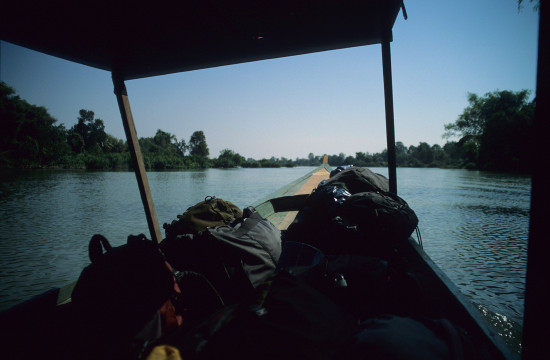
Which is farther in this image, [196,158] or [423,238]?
[196,158]

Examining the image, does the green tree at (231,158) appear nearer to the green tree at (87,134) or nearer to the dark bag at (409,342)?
the green tree at (87,134)

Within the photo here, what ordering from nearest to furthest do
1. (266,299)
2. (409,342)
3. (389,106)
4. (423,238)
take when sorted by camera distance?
(409,342)
(266,299)
(389,106)
(423,238)

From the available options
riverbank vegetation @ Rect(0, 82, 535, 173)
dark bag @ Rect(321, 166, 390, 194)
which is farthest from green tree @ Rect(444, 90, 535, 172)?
dark bag @ Rect(321, 166, 390, 194)

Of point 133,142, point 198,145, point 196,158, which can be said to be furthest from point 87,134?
point 133,142

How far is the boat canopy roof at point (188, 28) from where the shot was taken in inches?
84.0

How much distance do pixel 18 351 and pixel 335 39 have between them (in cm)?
364

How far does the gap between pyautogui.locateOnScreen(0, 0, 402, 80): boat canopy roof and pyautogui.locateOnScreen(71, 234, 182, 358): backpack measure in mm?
1992

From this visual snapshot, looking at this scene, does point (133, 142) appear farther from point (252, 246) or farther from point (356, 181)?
point (356, 181)

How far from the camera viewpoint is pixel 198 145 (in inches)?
3834

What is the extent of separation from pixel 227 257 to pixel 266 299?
751 mm

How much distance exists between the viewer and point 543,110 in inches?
29.2

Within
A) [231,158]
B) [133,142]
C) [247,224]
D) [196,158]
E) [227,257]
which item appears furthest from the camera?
[231,158]

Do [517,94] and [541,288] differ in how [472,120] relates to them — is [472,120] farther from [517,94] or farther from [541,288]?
[541,288]

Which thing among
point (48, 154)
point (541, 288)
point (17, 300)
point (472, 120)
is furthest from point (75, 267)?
point (472, 120)
